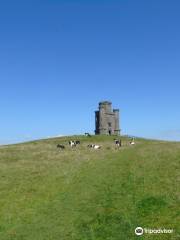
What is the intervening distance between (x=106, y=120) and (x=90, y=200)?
9852 centimetres

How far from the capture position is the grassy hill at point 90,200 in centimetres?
2262

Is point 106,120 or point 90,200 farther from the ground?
point 106,120

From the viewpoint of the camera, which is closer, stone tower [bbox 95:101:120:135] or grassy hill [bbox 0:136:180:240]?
grassy hill [bbox 0:136:180:240]

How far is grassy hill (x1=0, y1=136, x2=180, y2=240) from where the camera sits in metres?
22.6

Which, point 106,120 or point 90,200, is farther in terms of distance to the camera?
point 106,120

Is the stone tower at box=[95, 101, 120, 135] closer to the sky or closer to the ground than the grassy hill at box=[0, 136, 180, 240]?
closer to the sky

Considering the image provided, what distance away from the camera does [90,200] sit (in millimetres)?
28875

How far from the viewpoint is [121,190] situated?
103 feet

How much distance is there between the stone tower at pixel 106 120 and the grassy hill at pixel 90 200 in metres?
78.8

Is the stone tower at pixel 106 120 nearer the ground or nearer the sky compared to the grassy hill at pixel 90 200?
nearer the sky

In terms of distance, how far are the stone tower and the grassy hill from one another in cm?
7884

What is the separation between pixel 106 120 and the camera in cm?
12712

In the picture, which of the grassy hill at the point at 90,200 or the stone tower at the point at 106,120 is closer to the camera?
the grassy hill at the point at 90,200

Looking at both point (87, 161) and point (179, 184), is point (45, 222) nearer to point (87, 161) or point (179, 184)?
point (179, 184)
